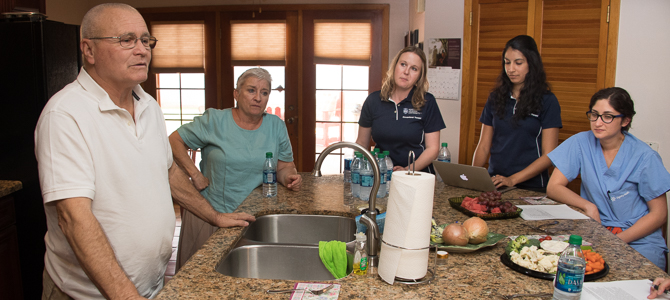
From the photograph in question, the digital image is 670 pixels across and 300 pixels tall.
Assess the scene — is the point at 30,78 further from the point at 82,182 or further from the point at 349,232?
the point at 349,232

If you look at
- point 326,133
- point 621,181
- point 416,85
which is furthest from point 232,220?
point 326,133

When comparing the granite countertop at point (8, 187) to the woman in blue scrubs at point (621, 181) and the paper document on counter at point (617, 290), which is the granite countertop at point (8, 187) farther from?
the woman in blue scrubs at point (621, 181)

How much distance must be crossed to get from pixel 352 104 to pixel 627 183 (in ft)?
10.3

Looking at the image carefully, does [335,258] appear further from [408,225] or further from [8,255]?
[8,255]

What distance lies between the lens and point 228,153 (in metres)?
2.26

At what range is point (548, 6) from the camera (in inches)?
124

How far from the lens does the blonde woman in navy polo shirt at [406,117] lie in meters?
2.55

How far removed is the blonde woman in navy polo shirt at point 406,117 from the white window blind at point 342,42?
2090 millimetres

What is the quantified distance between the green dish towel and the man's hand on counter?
0.39 m

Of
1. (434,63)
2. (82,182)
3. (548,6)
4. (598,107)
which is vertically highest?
(548,6)

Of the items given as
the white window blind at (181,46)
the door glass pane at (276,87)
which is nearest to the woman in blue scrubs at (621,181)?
the door glass pane at (276,87)

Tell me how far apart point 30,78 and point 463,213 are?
243cm

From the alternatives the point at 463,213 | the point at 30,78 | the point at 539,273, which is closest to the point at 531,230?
the point at 463,213

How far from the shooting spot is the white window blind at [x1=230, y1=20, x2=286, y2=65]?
478 centimetres
